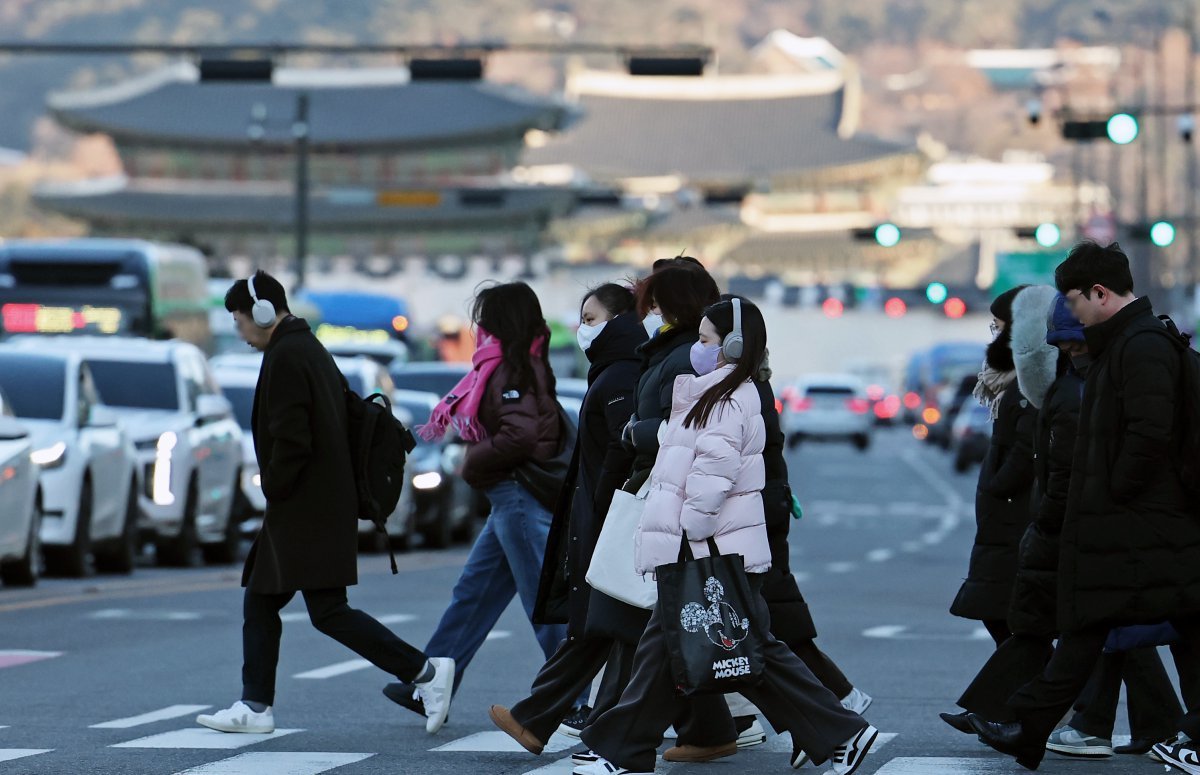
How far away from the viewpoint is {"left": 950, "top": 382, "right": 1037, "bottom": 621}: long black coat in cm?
1037

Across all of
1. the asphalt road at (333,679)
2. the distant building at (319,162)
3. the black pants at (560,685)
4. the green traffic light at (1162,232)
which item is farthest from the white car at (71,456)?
the distant building at (319,162)

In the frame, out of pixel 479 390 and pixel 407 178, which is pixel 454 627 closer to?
pixel 479 390

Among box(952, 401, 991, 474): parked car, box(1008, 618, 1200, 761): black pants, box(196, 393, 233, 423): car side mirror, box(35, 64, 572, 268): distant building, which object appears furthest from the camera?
box(35, 64, 572, 268): distant building

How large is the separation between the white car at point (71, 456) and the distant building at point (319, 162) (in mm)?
66988

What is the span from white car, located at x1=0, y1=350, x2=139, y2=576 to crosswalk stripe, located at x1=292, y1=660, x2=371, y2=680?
5.49 m

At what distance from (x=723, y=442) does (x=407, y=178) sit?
85.2 metres

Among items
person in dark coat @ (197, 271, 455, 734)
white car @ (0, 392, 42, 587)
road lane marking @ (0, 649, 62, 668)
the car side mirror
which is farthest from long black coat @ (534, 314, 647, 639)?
the car side mirror

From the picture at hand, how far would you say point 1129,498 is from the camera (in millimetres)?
9031

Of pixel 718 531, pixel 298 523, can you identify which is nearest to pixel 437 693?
pixel 298 523

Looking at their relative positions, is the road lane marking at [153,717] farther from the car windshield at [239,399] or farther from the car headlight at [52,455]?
the car windshield at [239,399]

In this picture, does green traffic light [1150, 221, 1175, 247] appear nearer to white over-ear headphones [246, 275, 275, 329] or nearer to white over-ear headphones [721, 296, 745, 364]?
white over-ear headphones [246, 275, 275, 329]

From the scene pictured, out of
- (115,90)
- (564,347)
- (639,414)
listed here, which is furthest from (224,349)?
(115,90)

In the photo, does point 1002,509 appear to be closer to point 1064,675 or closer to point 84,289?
point 1064,675

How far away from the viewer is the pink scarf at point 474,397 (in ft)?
36.1
